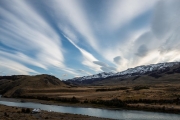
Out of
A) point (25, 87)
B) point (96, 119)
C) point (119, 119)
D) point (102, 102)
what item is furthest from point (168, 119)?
point (25, 87)

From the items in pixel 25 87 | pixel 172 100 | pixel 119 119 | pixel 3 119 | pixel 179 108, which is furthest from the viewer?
pixel 25 87

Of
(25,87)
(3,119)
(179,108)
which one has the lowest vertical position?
(3,119)

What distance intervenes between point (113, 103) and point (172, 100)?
82.8 ft

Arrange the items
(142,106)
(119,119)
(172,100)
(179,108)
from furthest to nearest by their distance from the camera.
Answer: (172,100)
(142,106)
(179,108)
(119,119)

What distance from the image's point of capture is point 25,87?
18350cm

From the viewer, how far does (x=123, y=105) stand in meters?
89.9

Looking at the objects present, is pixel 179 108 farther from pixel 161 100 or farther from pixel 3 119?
pixel 3 119

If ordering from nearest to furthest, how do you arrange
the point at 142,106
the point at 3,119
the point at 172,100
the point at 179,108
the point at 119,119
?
the point at 3,119, the point at 119,119, the point at 179,108, the point at 142,106, the point at 172,100

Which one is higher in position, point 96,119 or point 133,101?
point 133,101

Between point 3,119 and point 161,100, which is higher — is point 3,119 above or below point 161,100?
below

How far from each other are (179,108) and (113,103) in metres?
27.7

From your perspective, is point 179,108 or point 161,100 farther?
point 161,100

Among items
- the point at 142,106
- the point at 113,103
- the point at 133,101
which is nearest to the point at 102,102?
the point at 113,103

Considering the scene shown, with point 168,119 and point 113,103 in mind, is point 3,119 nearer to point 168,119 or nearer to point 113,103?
point 168,119
